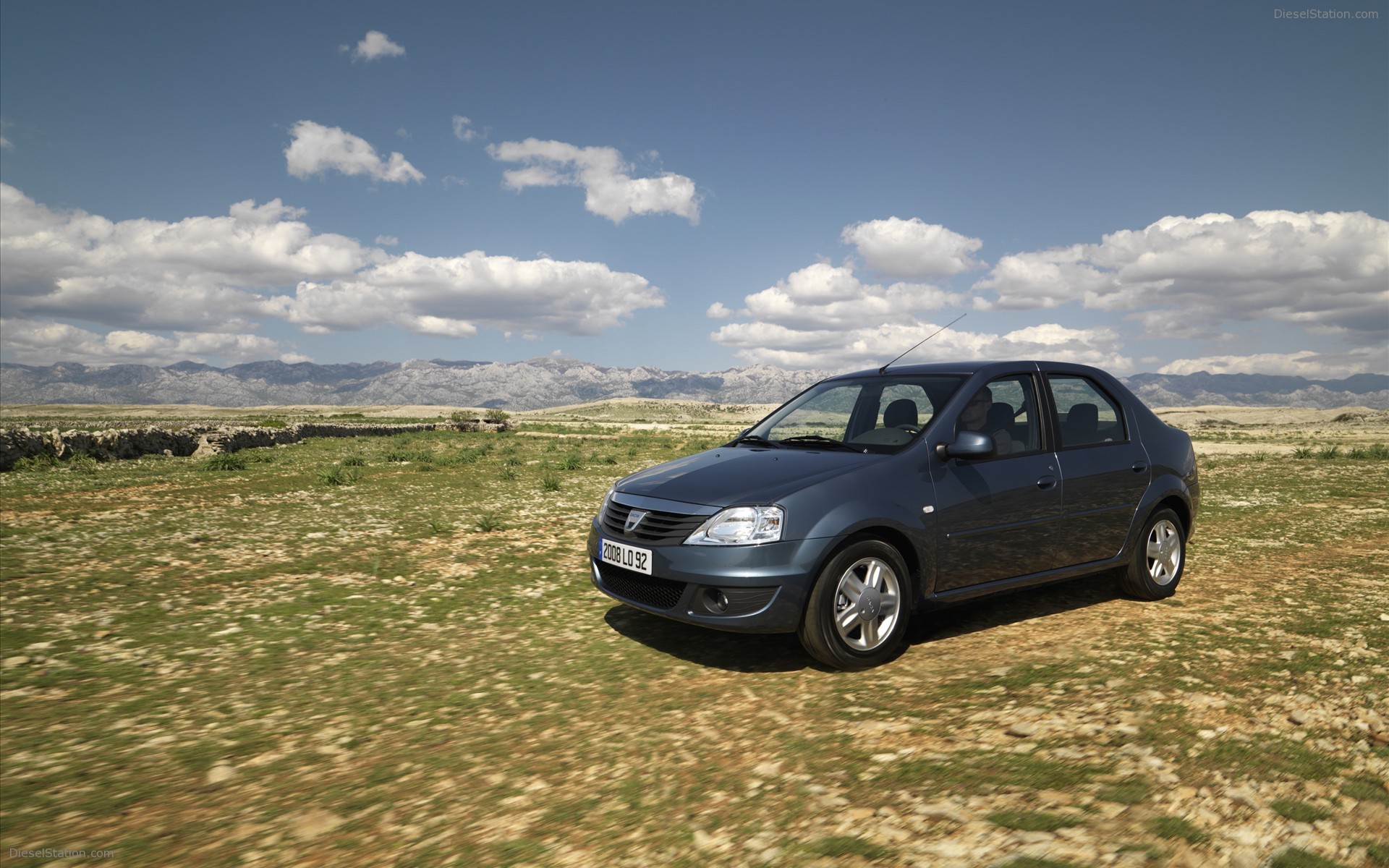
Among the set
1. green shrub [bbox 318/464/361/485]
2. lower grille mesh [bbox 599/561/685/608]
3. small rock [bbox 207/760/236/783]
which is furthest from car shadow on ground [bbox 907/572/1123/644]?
green shrub [bbox 318/464/361/485]

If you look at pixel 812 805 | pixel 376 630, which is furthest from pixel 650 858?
pixel 376 630

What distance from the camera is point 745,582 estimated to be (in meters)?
4.43

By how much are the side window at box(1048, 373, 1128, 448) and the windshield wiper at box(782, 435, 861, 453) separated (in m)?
1.83

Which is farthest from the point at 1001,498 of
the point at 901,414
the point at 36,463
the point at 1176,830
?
the point at 36,463

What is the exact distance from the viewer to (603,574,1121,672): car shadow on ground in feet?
16.6

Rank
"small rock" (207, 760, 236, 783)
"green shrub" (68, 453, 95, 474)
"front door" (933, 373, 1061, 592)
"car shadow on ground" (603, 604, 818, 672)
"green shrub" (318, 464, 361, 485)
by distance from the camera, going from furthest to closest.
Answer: "green shrub" (68, 453, 95, 474) → "green shrub" (318, 464, 361, 485) → "front door" (933, 373, 1061, 592) → "car shadow on ground" (603, 604, 818, 672) → "small rock" (207, 760, 236, 783)

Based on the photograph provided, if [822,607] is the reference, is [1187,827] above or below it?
below

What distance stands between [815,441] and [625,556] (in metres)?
1.75

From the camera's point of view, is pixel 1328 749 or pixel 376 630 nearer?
pixel 1328 749

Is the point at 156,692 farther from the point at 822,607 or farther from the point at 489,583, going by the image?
the point at 822,607

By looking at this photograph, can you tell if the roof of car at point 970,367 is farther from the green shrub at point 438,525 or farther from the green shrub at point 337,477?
the green shrub at point 337,477

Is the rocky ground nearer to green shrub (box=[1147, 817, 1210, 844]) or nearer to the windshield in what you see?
green shrub (box=[1147, 817, 1210, 844])

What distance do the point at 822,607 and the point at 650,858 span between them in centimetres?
209

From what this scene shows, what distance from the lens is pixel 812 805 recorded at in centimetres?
313
